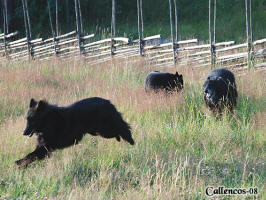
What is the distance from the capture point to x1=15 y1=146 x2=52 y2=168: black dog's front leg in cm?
411

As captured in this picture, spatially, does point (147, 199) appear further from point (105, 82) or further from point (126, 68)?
point (126, 68)

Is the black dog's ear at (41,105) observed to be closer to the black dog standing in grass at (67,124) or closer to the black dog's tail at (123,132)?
the black dog standing in grass at (67,124)

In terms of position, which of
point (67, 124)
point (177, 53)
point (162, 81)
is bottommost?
point (67, 124)

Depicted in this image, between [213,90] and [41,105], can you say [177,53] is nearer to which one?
[213,90]

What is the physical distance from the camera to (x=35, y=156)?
13.7 feet

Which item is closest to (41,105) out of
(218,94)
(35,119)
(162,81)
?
(35,119)

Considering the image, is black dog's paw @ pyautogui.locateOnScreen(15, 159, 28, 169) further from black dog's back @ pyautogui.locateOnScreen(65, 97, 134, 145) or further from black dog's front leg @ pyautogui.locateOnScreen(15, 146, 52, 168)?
black dog's back @ pyautogui.locateOnScreen(65, 97, 134, 145)

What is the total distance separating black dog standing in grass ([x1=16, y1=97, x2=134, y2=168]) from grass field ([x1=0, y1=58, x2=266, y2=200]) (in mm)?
135

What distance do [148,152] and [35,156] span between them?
121cm

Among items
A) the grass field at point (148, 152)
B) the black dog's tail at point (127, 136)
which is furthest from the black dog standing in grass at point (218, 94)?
the black dog's tail at point (127, 136)

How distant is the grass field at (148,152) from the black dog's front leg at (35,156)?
2.8 inches

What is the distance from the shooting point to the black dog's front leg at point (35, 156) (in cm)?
411

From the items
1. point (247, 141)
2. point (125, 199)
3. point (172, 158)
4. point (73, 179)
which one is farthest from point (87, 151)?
point (247, 141)

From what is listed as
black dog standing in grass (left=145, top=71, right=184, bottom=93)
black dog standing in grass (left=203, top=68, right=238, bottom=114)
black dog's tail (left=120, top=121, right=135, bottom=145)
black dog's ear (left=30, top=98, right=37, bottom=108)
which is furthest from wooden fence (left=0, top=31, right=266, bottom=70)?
black dog's ear (left=30, top=98, right=37, bottom=108)
